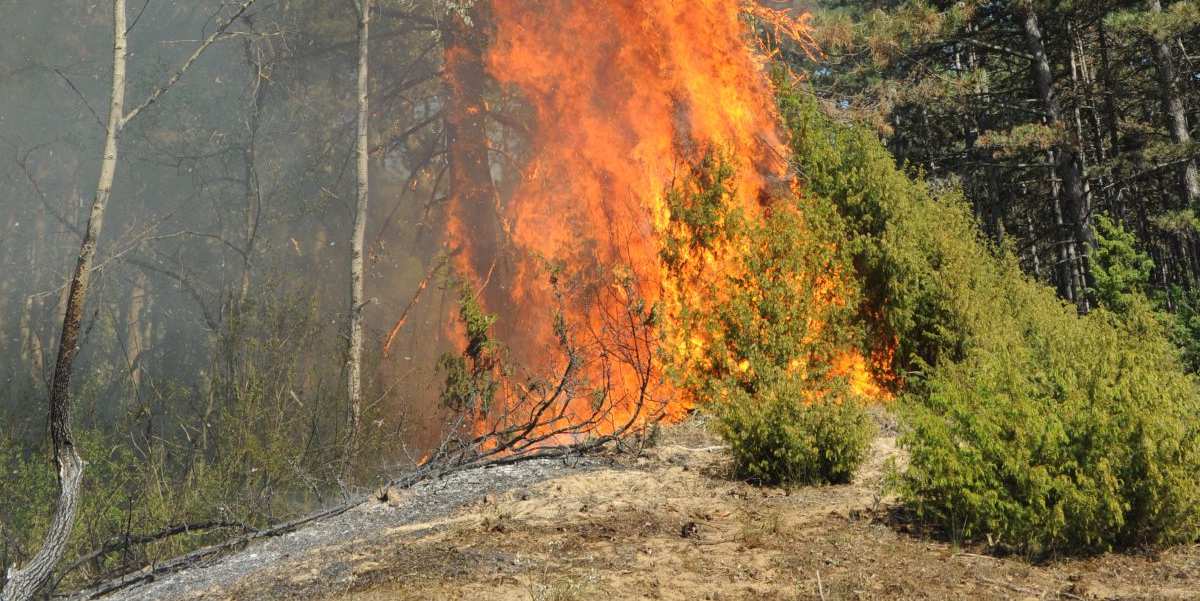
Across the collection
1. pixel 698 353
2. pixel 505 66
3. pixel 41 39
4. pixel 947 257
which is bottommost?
pixel 698 353

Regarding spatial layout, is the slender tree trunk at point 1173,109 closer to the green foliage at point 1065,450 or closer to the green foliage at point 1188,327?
the green foliage at point 1188,327

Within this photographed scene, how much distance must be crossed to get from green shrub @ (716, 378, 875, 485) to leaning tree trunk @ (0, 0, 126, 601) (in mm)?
5596

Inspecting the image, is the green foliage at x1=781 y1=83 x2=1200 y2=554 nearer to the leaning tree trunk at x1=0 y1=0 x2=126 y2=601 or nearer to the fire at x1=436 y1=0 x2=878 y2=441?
the fire at x1=436 y1=0 x2=878 y2=441

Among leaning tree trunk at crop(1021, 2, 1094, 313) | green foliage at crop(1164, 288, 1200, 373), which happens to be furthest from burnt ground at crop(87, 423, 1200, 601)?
leaning tree trunk at crop(1021, 2, 1094, 313)

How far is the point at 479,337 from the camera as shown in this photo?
13.7m

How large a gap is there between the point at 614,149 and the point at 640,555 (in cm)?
903

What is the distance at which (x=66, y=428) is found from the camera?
7180 mm

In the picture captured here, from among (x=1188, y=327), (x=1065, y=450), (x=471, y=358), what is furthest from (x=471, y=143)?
(x=1188, y=327)

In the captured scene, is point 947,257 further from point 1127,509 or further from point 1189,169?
point 1189,169

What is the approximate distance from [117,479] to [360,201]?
5.47 meters

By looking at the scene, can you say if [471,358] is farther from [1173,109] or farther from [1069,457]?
[1173,109]

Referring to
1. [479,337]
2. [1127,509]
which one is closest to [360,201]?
[479,337]

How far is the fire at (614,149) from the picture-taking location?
1311cm

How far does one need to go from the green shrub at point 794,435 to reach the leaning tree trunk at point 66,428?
18.4 feet
